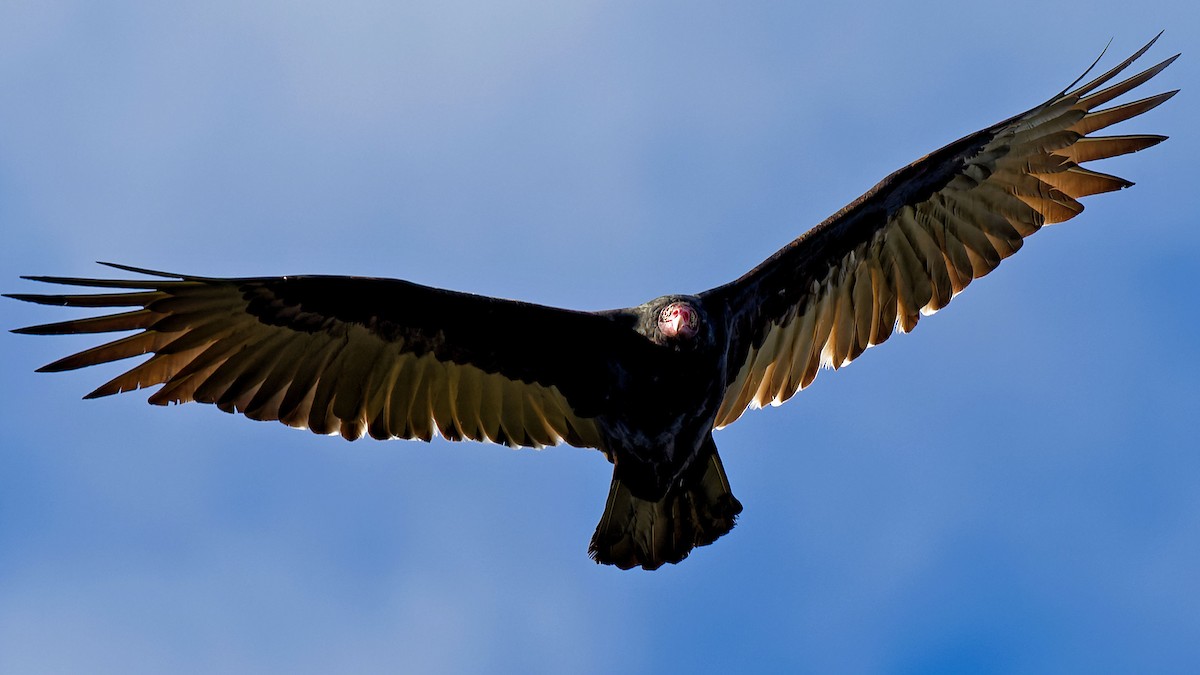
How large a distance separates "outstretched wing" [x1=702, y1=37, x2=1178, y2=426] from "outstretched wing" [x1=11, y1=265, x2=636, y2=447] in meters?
1.05

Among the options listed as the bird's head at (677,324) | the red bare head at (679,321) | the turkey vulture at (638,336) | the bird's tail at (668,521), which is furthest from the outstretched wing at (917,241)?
the red bare head at (679,321)

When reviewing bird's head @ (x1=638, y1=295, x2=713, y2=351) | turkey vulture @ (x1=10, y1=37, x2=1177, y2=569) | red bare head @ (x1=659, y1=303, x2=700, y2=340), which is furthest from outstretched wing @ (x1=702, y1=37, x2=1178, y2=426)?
red bare head @ (x1=659, y1=303, x2=700, y2=340)

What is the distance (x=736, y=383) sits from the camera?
27.9ft

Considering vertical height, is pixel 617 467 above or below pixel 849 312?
below

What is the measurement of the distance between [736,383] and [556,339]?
129 centimetres

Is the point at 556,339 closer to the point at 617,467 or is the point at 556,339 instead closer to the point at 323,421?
the point at 617,467

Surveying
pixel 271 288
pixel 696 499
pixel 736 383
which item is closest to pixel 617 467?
pixel 696 499

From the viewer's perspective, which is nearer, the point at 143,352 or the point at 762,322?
the point at 143,352

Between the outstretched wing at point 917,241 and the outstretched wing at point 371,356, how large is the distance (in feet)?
3.43

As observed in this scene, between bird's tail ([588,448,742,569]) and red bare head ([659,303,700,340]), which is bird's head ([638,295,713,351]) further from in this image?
bird's tail ([588,448,742,569])

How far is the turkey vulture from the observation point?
24.6 ft

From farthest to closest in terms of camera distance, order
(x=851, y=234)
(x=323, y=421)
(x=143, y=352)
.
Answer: (x=851, y=234) → (x=323, y=421) → (x=143, y=352)

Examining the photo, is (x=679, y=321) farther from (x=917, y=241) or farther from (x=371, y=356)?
(x=917, y=241)

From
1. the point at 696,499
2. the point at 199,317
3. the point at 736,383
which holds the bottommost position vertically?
the point at 696,499
